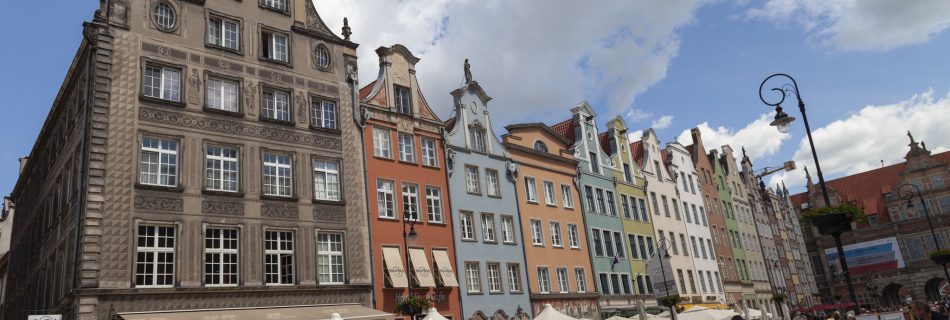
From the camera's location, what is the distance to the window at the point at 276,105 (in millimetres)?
25031

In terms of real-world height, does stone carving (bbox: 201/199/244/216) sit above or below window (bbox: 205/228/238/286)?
above

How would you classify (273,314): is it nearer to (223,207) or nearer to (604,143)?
(223,207)

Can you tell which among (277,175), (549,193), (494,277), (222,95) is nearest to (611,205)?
(549,193)

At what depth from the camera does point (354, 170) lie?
2677 centimetres

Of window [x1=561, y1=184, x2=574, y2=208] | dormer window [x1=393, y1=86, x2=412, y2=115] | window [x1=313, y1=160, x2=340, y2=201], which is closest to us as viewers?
window [x1=313, y1=160, x2=340, y2=201]

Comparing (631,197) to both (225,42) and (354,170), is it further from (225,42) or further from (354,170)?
(225,42)

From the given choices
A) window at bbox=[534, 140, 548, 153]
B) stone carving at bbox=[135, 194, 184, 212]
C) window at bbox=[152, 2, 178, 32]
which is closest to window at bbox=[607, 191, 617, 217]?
window at bbox=[534, 140, 548, 153]

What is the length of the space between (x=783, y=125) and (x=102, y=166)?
18636 millimetres

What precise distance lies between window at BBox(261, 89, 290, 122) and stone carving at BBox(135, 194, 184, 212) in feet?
15.4

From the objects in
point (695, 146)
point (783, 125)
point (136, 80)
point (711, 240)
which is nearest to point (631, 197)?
point (711, 240)

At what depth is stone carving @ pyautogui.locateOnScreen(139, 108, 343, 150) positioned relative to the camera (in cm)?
2198

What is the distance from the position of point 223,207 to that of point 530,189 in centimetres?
1778

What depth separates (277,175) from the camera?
958 inches

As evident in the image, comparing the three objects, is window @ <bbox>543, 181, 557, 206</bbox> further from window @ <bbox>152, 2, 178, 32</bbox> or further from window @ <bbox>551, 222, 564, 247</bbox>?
window @ <bbox>152, 2, 178, 32</bbox>
